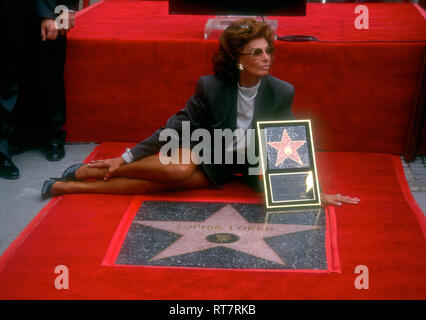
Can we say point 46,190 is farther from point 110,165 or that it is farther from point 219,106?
point 219,106

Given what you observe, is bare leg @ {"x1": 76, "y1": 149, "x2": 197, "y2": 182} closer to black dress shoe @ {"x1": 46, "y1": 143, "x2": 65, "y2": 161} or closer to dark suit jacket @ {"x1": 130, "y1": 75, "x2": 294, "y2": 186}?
dark suit jacket @ {"x1": 130, "y1": 75, "x2": 294, "y2": 186}

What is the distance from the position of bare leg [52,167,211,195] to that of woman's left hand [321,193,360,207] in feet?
2.15

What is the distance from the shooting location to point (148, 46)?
329 centimetres

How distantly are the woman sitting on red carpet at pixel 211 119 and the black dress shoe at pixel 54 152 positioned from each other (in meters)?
0.48

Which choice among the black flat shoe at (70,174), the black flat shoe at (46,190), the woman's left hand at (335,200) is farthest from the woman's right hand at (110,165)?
the woman's left hand at (335,200)

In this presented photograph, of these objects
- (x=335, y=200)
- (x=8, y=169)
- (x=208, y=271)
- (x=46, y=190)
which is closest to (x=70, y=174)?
(x=46, y=190)

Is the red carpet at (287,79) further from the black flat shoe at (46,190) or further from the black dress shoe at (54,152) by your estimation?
the black flat shoe at (46,190)

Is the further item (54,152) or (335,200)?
(54,152)

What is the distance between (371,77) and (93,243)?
1.93 m

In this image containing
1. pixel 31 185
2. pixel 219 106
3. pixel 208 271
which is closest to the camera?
pixel 208 271

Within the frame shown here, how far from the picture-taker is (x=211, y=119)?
107 inches

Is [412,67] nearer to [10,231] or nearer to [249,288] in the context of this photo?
[249,288]

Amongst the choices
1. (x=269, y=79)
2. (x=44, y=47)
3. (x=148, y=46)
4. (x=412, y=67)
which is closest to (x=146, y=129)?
(x=148, y=46)

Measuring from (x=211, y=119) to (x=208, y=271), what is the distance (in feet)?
2.88
